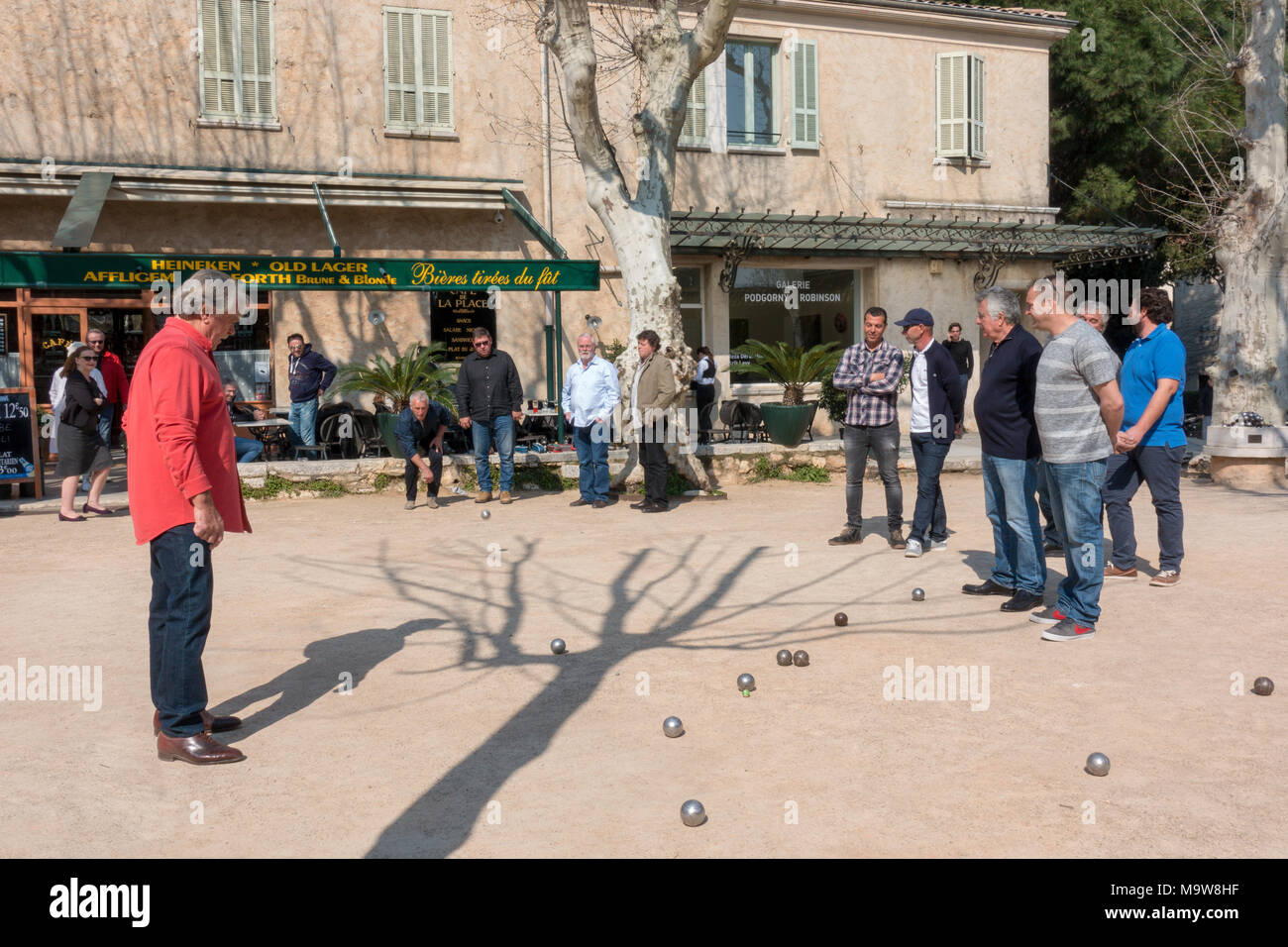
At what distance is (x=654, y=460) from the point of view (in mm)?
12141

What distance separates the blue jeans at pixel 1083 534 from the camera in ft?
21.3

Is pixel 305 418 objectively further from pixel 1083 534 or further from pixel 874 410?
pixel 1083 534

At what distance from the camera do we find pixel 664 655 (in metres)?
6.31

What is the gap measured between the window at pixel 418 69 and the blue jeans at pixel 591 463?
8071 mm

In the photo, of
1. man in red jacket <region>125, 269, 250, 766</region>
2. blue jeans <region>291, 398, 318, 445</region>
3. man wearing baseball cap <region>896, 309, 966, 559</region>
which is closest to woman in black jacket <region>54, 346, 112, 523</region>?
blue jeans <region>291, 398, 318, 445</region>

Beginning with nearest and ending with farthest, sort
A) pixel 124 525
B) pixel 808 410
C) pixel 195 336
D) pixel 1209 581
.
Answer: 1. pixel 195 336
2. pixel 1209 581
3. pixel 124 525
4. pixel 808 410

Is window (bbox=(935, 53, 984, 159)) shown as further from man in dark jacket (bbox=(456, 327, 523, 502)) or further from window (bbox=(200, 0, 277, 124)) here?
man in dark jacket (bbox=(456, 327, 523, 502))

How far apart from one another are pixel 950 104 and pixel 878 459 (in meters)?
13.9

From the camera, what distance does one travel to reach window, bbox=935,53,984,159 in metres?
21.3

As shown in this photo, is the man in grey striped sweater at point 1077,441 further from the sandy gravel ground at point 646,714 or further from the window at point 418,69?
the window at point 418,69

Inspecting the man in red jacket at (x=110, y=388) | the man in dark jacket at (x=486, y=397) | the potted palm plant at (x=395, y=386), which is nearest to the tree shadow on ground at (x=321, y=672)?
the man in dark jacket at (x=486, y=397)
